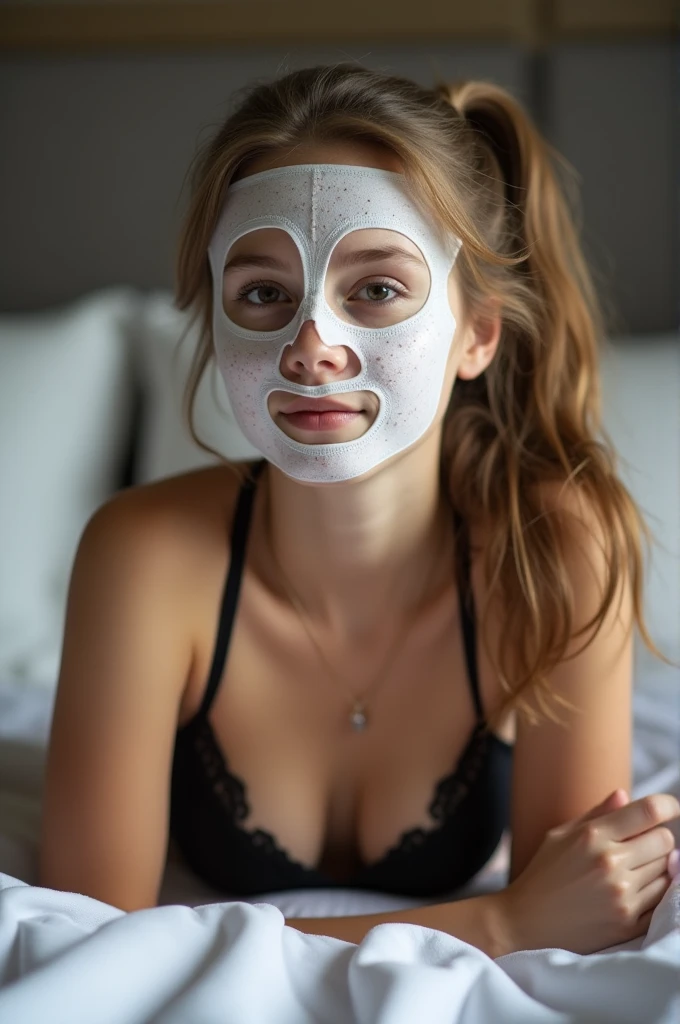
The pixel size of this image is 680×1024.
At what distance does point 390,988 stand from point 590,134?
1.71m

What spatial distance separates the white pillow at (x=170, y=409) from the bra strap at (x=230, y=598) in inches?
19.2

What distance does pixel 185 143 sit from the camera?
209 cm

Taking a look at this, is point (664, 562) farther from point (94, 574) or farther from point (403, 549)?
point (94, 574)

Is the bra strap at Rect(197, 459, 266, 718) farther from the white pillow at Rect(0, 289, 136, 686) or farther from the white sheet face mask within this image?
the white pillow at Rect(0, 289, 136, 686)

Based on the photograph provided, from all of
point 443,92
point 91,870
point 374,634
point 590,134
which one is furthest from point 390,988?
point 590,134

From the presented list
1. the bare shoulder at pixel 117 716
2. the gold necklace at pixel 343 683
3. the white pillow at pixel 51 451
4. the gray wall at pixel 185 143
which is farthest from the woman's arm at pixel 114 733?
the gray wall at pixel 185 143

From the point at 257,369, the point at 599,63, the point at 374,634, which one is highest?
the point at 599,63

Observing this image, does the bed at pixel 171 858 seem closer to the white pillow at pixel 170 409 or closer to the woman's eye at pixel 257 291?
the white pillow at pixel 170 409

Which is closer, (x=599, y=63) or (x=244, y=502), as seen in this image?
(x=244, y=502)

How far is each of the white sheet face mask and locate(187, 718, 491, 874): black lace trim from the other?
0.36 metres

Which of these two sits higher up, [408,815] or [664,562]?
[664,562]

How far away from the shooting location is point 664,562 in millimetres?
1642

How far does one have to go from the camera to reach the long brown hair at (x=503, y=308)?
108cm

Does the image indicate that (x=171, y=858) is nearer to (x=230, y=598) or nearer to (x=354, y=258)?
(x=230, y=598)
